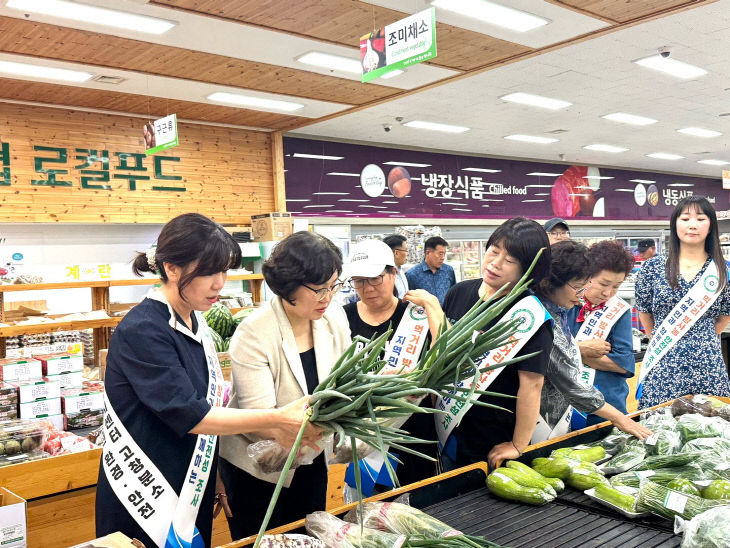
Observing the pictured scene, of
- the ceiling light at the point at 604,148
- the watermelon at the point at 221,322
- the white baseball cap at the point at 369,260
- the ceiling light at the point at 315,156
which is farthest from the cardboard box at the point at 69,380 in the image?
the ceiling light at the point at 604,148

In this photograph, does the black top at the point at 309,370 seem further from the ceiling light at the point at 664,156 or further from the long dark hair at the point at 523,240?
the ceiling light at the point at 664,156

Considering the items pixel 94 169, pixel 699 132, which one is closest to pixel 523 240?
pixel 94 169

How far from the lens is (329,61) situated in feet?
21.9

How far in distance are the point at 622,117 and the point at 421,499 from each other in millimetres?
9430

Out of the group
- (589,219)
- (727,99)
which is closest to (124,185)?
(727,99)

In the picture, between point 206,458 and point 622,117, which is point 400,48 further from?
point 622,117

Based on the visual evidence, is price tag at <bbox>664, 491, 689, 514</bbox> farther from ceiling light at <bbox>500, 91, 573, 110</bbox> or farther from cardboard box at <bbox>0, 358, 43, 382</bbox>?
ceiling light at <bbox>500, 91, 573, 110</bbox>

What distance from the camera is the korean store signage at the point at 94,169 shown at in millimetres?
7516

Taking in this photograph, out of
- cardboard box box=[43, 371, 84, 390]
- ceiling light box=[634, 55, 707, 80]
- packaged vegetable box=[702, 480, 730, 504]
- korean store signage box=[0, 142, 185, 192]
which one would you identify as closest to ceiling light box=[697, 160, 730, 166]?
ceiling light box=[634, 55, 707, 80]

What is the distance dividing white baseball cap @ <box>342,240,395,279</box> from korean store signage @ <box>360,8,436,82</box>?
7.46 ft

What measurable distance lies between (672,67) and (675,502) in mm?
6880

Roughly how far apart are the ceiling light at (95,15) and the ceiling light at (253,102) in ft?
6.88

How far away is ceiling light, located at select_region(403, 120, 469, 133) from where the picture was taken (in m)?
9.66

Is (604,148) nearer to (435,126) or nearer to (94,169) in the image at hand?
(435,126)
